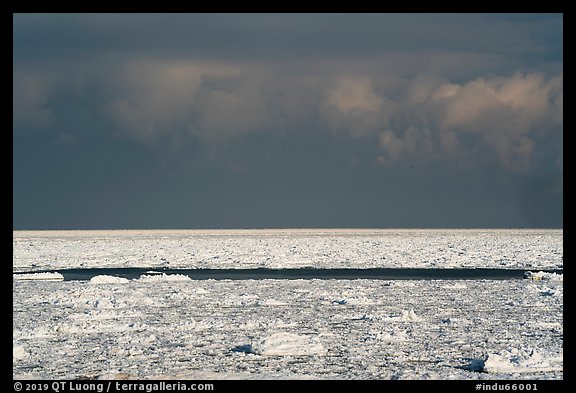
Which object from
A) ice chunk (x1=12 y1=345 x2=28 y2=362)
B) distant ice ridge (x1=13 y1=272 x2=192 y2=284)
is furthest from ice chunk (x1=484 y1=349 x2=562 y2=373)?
distant ice ridge (x1=13 y1=272 x2=192 y2=284)

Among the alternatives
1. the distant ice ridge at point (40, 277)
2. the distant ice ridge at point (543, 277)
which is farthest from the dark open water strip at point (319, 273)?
the distant ice ridge at point (543, 277)

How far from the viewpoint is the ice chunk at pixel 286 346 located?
928 cm

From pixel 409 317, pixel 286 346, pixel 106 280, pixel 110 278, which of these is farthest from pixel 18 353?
pixel 110 278

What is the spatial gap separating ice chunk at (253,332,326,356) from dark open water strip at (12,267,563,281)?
968 centimetres

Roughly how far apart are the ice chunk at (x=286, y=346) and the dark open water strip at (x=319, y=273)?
9.68 meters

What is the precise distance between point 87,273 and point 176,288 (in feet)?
21.0

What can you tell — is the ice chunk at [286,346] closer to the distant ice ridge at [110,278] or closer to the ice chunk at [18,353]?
the ice chunk at [18,353]

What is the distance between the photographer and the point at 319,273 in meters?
21.1

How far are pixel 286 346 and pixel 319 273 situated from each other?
38.6 feet

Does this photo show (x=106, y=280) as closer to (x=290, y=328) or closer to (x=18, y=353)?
(x=290, y=328)

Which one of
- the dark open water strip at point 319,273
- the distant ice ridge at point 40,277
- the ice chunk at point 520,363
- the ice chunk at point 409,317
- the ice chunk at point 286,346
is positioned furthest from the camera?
the dark open water strip at point 319,273
